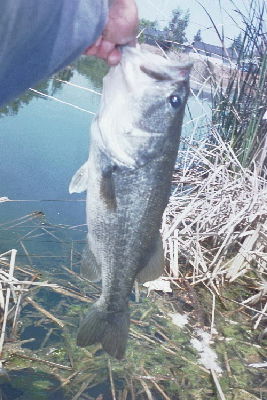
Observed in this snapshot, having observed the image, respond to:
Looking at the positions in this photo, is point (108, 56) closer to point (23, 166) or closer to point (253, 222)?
point (253, 222)

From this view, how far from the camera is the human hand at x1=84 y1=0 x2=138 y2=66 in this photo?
1.57 m

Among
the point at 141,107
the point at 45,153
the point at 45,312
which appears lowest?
the point at 45,312

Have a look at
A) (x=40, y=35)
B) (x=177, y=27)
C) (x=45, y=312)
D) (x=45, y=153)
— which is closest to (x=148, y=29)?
(x=177, y=27)

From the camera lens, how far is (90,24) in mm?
1472

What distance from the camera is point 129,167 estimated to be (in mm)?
1735

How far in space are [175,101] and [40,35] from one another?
575 mm

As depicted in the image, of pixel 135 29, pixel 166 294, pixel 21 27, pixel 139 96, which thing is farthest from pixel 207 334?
pixel 21 27

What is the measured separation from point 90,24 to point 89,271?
967 millimetres

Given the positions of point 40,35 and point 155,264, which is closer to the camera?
point 40,35

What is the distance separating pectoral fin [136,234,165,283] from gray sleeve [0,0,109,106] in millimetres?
803

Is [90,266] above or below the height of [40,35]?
below

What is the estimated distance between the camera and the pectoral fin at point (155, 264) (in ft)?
6.17

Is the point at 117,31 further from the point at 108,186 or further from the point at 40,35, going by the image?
the point at 108,186

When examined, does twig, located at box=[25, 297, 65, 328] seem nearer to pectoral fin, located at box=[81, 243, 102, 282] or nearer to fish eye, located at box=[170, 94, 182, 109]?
pectoral fin, located at box=[81, 243, 102, 282]
